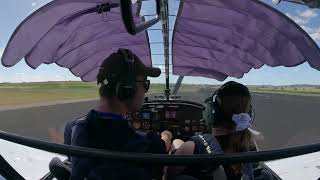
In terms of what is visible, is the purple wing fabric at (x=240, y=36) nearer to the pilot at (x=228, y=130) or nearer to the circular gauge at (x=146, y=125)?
the circular gauge at (x=146, y=125)

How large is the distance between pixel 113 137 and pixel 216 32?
3.53m

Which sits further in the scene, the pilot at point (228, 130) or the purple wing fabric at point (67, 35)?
the purple wing fabric at point (67, 35)

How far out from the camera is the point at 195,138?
90.6 inches

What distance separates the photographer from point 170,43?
6043mm

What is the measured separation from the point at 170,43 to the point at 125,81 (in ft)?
12.9

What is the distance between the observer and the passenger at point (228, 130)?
223 centimetres

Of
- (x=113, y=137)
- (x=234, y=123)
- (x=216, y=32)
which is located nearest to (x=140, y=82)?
(x=113, y=137)

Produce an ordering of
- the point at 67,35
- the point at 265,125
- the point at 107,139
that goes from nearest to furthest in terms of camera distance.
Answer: the point at 107,139
the point at 67,35
the point at 265,125

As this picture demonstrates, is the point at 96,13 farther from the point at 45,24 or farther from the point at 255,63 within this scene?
the point at 255,63

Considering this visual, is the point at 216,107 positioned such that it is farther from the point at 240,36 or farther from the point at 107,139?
the point at 240,36

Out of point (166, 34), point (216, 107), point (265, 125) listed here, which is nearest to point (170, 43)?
point (166, 34)

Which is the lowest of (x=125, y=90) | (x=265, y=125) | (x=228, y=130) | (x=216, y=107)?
(x=265, y=125)

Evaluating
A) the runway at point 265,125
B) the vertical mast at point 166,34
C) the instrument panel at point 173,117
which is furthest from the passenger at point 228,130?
the instrument panel at point 173,117

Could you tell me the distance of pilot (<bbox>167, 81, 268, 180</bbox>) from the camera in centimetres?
223
